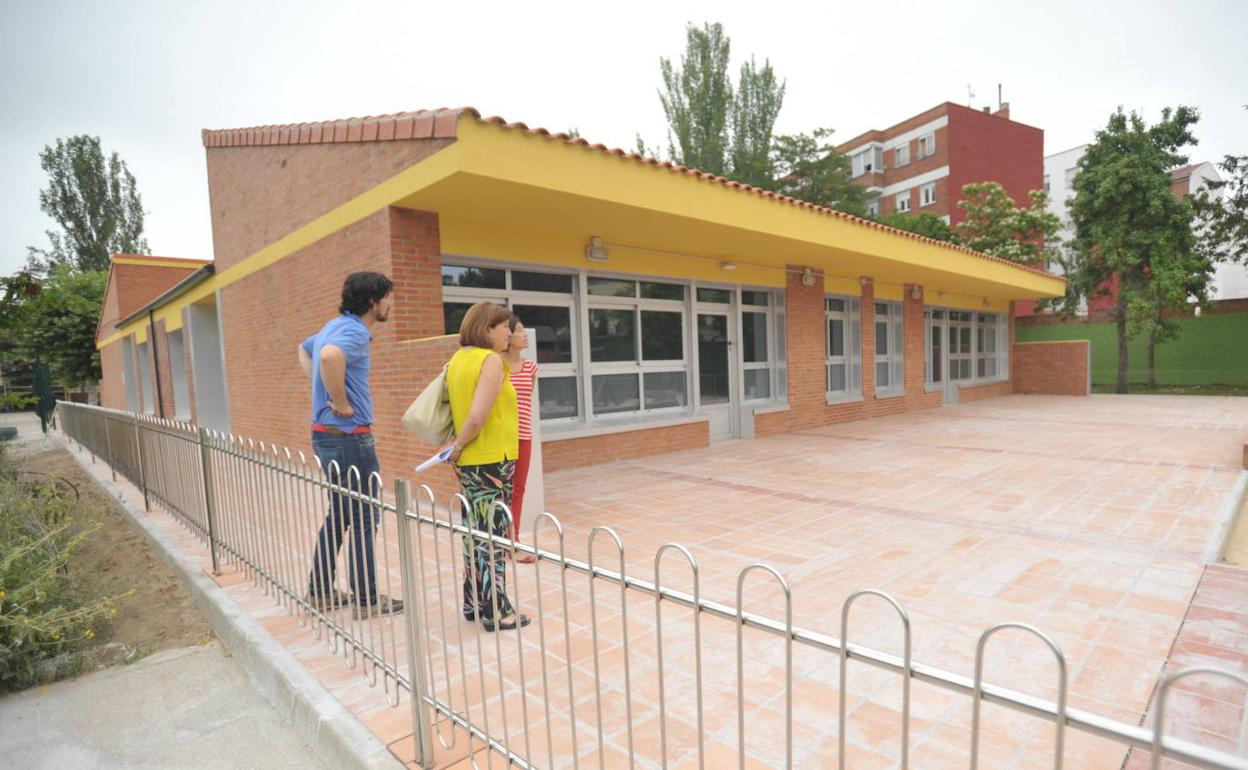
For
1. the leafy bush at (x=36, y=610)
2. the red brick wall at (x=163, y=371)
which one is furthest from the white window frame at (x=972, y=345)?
the red brick wall at (x=163, y=371)

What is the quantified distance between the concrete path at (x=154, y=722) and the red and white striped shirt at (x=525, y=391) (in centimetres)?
196

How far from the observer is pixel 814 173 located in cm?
2745

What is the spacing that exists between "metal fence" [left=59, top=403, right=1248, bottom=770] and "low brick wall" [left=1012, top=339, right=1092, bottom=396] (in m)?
16.9

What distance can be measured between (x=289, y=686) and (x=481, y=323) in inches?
70.5

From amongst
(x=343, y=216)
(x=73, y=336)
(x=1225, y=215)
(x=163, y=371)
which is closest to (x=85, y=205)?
(x=73, y=336)

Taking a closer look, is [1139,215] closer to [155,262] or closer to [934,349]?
[934,349]

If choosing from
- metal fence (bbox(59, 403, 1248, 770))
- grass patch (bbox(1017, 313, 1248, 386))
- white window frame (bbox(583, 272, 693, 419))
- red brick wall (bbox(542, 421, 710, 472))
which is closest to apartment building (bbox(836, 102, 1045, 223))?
grass patch (bbox(1017, 313, 1248, 386))

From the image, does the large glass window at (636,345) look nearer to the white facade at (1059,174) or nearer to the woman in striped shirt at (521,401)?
the woman in striped shirt at (521,401)

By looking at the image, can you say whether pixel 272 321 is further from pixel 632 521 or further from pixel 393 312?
pixel 632 521

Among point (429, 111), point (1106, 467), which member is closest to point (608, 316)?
point (429, 111)

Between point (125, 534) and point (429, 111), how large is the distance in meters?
4.78

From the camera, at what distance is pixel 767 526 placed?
16.2 ft

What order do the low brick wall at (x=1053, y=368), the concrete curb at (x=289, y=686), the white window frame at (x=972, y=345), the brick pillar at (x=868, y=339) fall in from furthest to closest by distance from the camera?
the low brick wall at (x=1053, y=368)
the white window frame at (x=972, y=345)
the brick pillar at (x=868, y=339)
the concrete curb at (x=289, y=686)

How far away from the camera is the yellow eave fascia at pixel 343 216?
17.0 feet
